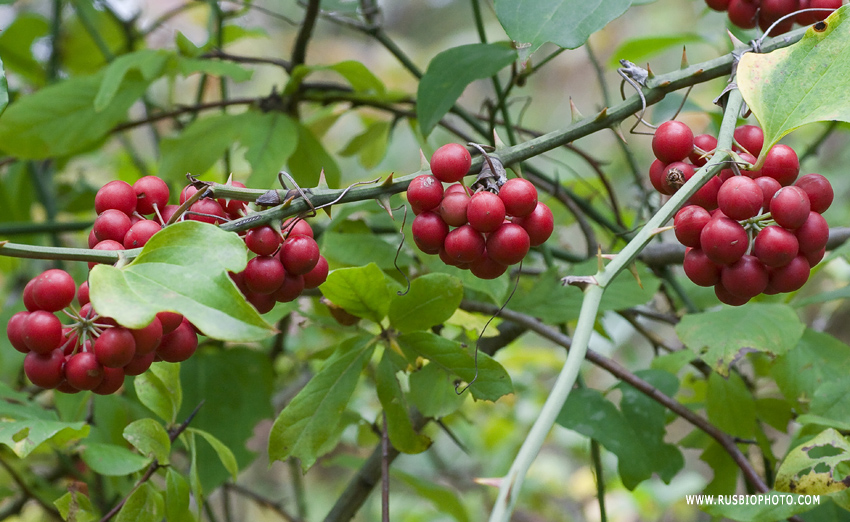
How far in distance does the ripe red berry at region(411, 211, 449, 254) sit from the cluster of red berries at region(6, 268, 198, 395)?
6.5 inches

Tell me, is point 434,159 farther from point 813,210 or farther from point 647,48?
point 647,48

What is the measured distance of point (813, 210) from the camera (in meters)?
0.43

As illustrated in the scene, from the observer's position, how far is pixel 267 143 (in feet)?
2.57

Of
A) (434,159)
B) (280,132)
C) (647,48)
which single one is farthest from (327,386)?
(647,48)

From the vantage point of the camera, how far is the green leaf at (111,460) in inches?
21.4

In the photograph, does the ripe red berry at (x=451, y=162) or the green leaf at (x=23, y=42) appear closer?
the ripe red berry at (x=451, y=162)

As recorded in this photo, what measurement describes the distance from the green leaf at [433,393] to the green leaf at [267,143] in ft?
0.96

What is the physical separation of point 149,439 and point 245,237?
0.76 ft

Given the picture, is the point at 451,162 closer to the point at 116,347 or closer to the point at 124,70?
the point at 116,347

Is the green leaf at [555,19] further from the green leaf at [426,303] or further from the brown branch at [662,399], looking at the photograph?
the brown branch at [662,399]

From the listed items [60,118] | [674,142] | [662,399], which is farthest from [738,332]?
[60,118]

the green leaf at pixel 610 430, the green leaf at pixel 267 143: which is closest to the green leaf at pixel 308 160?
the green leaf at pixel 267 143

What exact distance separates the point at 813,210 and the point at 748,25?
0.87ft

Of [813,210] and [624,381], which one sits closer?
[813,210]
